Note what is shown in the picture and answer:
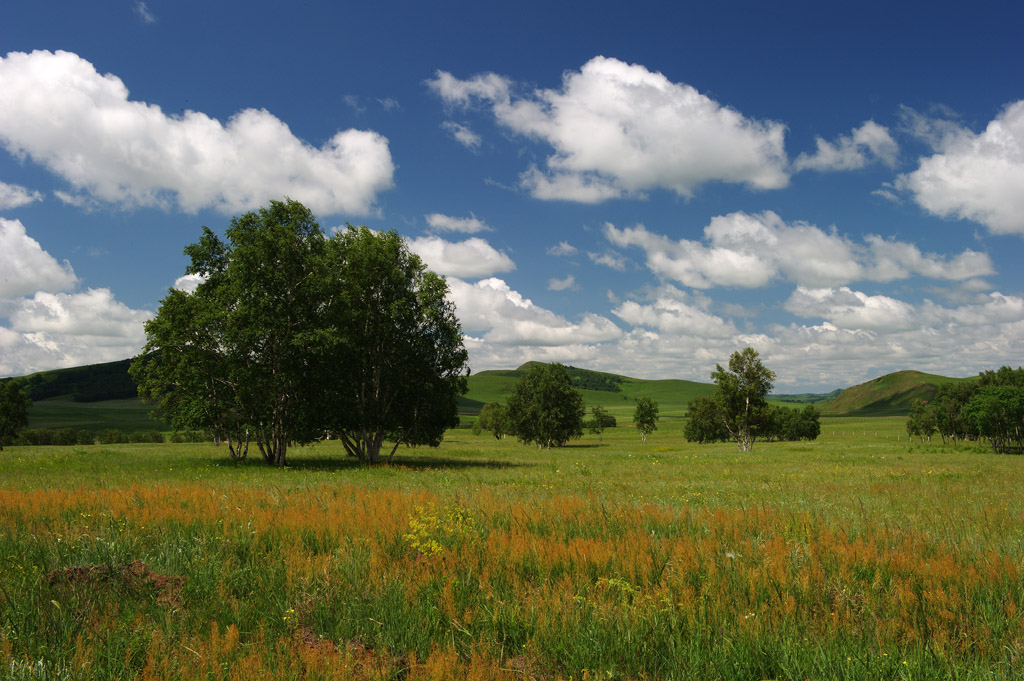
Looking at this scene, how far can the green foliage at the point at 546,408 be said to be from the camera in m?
78.4

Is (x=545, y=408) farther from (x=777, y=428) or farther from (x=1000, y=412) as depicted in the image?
(x=777, y=428)

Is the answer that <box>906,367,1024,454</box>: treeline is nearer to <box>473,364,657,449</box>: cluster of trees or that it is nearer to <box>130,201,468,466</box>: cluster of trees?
<box>473,364,657,449</box>: cluster of trees

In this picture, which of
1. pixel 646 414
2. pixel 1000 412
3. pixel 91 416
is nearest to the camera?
pixel 1000 412

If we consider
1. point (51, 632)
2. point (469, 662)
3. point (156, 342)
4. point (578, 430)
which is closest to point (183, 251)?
point (156, 342)

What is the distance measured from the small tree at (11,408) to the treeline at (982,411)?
12491cm

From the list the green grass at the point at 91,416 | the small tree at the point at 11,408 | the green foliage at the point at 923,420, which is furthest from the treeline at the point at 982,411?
the green grass at the point at 91,416

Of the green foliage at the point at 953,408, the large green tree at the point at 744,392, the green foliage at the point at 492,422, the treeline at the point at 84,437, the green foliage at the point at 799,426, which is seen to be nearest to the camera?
the large green tree at the point at 744,392

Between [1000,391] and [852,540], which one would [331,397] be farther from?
[1000,391]

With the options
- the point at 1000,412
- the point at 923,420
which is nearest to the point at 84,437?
the point at 1000,412

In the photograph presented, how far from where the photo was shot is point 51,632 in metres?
4.86

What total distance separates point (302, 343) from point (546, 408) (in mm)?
57952

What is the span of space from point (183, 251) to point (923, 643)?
3177 cm

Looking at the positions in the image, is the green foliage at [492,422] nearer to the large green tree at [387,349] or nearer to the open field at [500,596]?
the large green tree at [387,349]

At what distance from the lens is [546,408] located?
7969 centimetres
